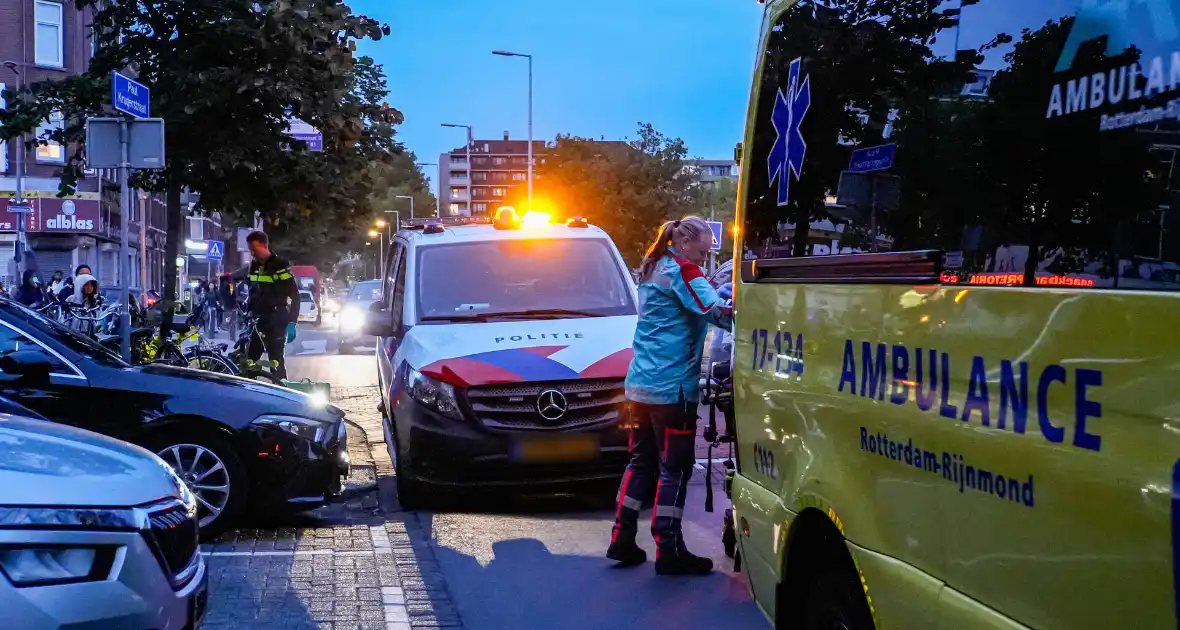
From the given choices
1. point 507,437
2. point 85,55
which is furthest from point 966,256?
point 85,55

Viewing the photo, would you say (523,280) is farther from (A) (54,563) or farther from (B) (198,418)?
(A) (54,563)

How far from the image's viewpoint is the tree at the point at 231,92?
525 inches

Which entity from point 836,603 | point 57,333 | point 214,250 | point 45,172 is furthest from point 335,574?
point 45,172

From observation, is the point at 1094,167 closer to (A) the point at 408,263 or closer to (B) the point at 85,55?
(A) the point at 408,263

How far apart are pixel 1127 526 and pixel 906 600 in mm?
947

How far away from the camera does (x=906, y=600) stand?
3066 millimetres

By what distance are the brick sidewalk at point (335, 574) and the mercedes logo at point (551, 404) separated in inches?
40.9

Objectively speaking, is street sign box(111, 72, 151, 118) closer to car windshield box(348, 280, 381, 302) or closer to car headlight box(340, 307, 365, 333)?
car headlight box(340, 307, 365, 333)

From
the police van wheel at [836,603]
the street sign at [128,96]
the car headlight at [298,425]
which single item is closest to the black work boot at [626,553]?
the car headlight at [298,425]

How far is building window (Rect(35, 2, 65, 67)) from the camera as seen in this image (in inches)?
1677

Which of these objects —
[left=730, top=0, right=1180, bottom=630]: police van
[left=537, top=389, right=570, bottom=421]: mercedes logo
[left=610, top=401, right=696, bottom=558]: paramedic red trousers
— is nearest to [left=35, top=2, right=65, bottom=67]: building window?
[left=537, top=389, right=570, bottom=421]: mercedes logo

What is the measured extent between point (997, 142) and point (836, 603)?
1482mm

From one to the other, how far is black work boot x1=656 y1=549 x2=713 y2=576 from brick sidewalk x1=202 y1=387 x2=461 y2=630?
1.12 metres

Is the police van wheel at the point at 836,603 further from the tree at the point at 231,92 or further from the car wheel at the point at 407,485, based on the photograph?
the tree at the point at 231,92
